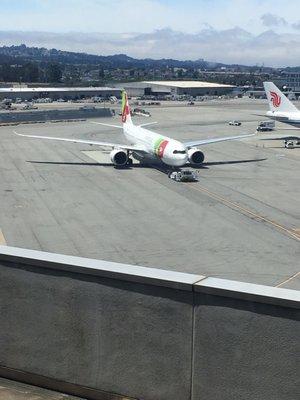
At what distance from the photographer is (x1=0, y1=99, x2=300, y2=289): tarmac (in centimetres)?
3325

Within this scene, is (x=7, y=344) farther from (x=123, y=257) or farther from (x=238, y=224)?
(x=238, y=224)

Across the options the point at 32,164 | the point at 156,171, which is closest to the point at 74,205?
the point at 156,171

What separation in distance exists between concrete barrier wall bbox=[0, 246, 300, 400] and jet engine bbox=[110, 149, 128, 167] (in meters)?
57.8

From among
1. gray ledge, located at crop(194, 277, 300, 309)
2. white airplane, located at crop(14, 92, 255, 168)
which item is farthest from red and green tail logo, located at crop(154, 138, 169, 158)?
gray ledge, located at crop(194, 277, 300, 309)

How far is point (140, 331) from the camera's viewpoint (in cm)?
830

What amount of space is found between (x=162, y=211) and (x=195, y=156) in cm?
2374

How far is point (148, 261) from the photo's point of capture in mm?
32312

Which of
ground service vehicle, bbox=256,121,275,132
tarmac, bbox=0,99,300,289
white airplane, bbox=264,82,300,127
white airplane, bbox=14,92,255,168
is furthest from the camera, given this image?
ground service vehicle, bbox=256,121,275,132

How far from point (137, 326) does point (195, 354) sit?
0.89 meters

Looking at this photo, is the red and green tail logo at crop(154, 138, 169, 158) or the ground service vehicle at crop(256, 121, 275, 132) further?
the ground service vehicle at crop(256, 121, 275, 132)

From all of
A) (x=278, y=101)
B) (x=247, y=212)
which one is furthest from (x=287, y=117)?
(x=247, y=212)

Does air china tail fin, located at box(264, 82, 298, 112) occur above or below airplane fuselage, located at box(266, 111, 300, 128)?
above

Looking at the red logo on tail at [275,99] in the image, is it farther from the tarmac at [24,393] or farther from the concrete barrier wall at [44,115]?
the tarmac at [24,393]

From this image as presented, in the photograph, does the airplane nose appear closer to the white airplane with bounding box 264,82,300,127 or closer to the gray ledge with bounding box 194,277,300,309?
the white airplane with bounding box 264,82,300,127
